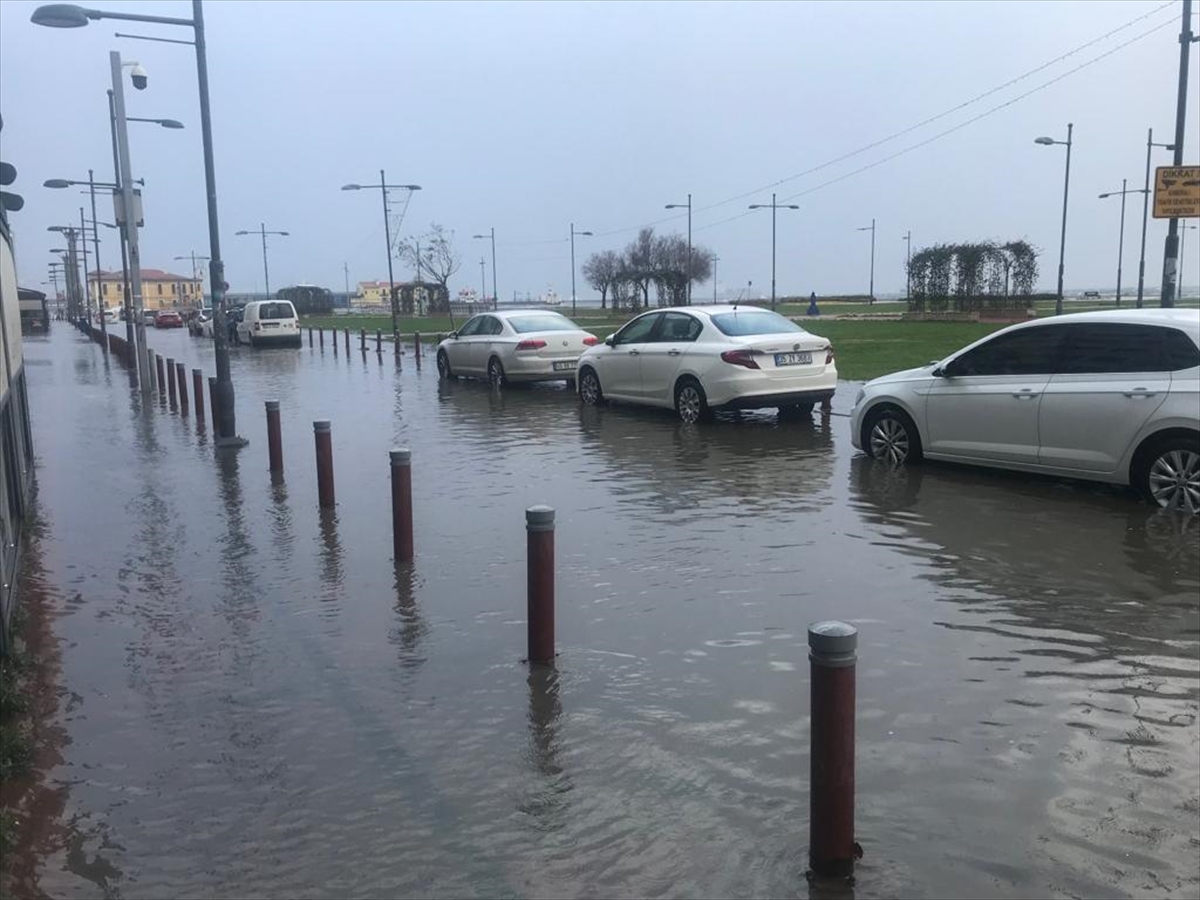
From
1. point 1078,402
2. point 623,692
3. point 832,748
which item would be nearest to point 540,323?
point 1078,402

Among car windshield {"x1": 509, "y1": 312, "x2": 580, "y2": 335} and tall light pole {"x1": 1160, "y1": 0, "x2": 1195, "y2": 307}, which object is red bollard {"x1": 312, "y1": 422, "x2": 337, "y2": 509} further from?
tall light pole {"x1": 1160, "y1": 0, "x2": 1195, "y2": 307}

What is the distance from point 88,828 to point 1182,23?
19700 millimetres

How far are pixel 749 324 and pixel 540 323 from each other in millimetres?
8393

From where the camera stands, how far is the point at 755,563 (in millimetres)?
7605

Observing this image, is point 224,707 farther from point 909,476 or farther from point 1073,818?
point 909,476

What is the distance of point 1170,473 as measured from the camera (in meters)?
8.74

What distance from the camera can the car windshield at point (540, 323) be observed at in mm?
22719

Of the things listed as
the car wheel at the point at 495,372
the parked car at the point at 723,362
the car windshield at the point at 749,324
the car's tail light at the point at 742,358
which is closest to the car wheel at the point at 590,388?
the parked car at the point at 723,362

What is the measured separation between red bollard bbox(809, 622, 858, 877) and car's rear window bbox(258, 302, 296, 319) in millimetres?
43494

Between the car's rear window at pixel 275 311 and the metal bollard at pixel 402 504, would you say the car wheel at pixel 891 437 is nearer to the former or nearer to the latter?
the metal bollard at pixel 402 504

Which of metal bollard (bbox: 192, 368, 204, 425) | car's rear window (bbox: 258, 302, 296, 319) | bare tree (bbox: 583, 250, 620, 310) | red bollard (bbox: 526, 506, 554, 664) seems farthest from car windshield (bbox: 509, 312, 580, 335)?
bare tree (bbox: 583, 250, 620, 310)

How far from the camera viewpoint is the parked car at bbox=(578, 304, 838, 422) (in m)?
14.7

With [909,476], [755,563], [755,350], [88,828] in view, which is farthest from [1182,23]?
[88,828]

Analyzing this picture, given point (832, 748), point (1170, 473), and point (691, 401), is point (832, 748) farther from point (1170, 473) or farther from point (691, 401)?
point (691, 401)
